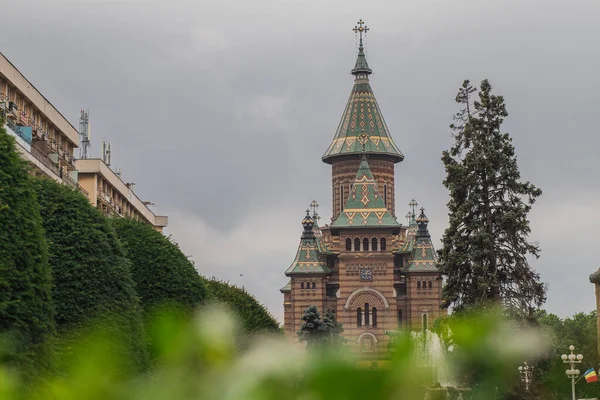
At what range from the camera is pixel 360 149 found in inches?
4926

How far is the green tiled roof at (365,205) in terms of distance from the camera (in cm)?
11500

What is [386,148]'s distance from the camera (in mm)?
126562

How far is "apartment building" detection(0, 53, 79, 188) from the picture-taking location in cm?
4372

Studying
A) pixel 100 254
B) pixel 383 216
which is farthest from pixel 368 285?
pixel 100 254

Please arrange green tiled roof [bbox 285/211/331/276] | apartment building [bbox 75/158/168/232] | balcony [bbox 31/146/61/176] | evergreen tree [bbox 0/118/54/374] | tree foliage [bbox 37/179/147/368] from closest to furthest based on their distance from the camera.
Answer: evergreen tree [bbox 0/118/54/374] < tree foliage [bbox 37/179/147/368] < balcony [bbox 31/146/61/176] < apartment building [bbox 75/158/168/232] < green tiled roof [bbox 285/211/331/276]

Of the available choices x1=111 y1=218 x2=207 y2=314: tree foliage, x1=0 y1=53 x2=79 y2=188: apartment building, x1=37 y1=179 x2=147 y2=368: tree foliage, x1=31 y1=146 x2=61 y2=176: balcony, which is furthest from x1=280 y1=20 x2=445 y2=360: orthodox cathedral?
x1=37 y1=179 x2=147 y2=368: tree foliage

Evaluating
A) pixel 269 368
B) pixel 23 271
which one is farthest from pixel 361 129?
pixel 269 368

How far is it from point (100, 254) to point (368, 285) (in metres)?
86.3

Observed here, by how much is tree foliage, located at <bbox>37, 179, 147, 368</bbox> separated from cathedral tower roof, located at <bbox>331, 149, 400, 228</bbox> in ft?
285

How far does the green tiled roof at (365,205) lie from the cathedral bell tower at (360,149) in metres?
7.95

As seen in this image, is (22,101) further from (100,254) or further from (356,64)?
(356,64)

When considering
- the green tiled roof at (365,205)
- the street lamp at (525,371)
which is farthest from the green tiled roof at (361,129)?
the street lamp at (525,371)

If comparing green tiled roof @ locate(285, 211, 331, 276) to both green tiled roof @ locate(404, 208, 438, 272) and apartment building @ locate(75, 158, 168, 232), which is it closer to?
green tiled roof @ locate(404, 208, 438, 272)

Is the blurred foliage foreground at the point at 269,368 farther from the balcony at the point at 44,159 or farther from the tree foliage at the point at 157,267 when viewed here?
the balcony at the point at 44,159
